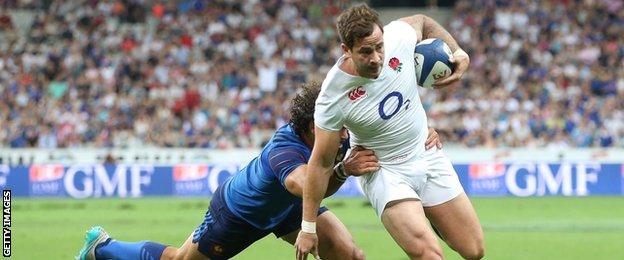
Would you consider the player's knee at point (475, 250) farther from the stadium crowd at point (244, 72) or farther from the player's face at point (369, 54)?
the stadium crowd at point (244, 72)

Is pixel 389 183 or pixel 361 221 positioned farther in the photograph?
pixel 361 221

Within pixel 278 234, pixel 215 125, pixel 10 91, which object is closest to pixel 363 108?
pixel 278 234

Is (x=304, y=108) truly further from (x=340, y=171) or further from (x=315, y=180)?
(x=315, y=180)

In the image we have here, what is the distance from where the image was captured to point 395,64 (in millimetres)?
7945

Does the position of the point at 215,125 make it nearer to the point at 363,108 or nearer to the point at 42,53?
the point at 42,53

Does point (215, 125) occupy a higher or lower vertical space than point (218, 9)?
lower

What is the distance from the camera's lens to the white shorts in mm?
8109

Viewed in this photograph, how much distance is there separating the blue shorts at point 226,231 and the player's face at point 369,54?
1.57 m

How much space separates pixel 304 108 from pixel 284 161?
0.42 meters

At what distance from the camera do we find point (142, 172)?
2355 cm

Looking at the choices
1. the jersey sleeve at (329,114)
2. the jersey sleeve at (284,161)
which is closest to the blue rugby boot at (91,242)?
the jersey sleeve at (284,161)

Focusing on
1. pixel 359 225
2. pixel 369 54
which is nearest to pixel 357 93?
pixel 369 54

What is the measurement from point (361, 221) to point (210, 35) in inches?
530

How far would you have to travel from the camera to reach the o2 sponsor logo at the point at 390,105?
25.8 ft
